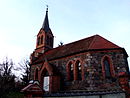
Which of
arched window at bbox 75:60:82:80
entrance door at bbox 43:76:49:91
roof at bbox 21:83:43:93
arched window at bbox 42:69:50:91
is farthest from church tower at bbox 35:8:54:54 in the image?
roof at bbox 21:83:43:93

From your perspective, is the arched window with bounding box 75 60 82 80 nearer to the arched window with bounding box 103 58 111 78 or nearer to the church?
the church

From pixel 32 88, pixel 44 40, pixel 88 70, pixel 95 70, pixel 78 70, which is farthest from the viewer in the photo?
pixel 44 40

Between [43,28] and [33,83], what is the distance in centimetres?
2513

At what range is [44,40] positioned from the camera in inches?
1134

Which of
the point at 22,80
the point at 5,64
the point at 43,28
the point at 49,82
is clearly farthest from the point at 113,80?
the point at 22,80

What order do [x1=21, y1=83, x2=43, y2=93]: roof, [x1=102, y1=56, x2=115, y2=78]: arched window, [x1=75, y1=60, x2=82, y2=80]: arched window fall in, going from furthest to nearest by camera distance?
[x1=75, y1=60, x2=82, y2=80]: arched window
[x1=102, y1=56, x2=115, y2=78]: arched window
[x1=21, y1=83, x2=43, y2=93]: roof

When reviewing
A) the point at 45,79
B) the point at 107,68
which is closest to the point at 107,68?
the point at 107,68

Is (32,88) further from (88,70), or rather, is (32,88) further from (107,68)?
(107,68)

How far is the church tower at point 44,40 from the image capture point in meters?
28.6

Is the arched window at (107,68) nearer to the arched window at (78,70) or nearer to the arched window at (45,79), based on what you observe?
the arched window at (78,70)

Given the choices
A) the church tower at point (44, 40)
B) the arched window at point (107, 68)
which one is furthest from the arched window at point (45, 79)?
the church tower at point (44, 40)

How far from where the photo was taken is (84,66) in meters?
16.5

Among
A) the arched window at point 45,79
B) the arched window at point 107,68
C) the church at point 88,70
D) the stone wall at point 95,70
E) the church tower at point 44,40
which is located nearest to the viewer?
the stone wall at point 95,70

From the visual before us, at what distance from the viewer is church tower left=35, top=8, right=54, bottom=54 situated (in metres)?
28.6
